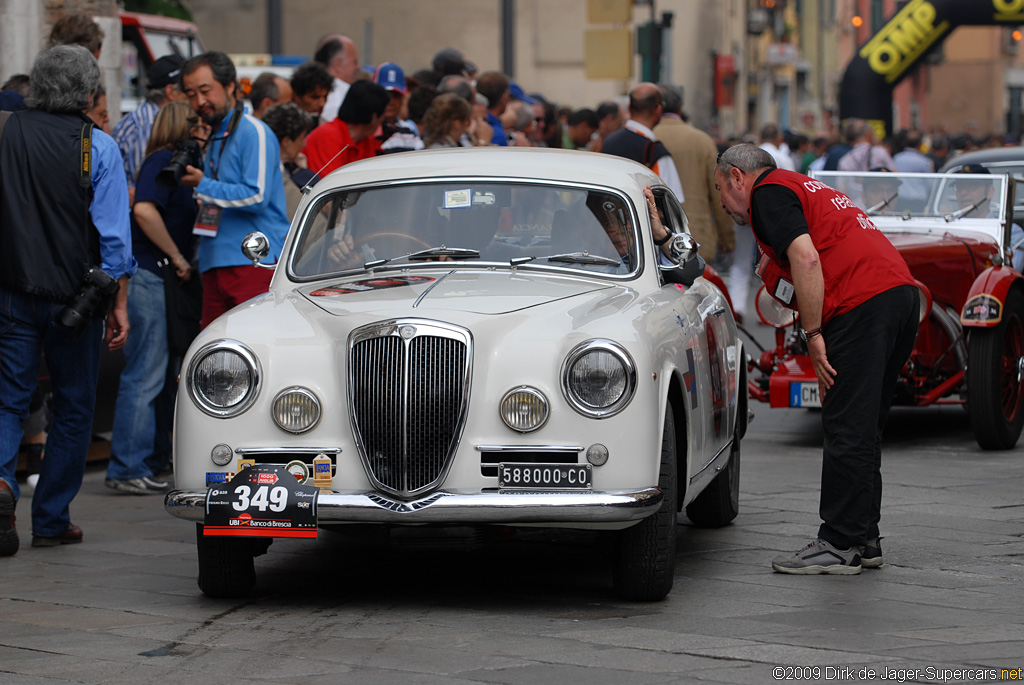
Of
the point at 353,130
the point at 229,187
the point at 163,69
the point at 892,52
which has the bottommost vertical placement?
the point at 229,187

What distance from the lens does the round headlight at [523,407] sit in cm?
548

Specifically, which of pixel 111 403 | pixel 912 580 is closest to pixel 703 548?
pixel 912 580

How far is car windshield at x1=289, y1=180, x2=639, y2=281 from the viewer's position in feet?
21.5

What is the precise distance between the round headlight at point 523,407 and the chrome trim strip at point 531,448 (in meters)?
0.06

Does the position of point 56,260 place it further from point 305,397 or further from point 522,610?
point 522,610

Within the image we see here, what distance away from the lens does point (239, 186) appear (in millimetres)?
8078

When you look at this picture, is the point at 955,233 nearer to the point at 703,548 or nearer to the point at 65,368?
the point at 703,548

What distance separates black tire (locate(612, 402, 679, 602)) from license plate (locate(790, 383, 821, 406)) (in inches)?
154

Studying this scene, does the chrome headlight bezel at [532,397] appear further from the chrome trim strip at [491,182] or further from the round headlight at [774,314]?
the round headlight at [774,314]

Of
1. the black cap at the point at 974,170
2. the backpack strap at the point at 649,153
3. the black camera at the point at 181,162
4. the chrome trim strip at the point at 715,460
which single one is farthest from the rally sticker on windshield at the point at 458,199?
the black cap at the point at 974,170

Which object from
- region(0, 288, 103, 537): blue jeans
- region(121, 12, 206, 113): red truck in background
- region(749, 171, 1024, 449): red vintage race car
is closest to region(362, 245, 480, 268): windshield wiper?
region(0, 288, 103, 537): blue jeans

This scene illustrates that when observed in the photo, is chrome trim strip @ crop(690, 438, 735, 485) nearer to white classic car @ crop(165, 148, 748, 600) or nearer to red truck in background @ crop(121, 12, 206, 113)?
white classic car @ crop(165, 148, 748, 600)

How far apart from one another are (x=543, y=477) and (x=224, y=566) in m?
1.28

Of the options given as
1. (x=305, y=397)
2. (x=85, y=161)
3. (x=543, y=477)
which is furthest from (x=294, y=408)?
(x=85, y=161)
